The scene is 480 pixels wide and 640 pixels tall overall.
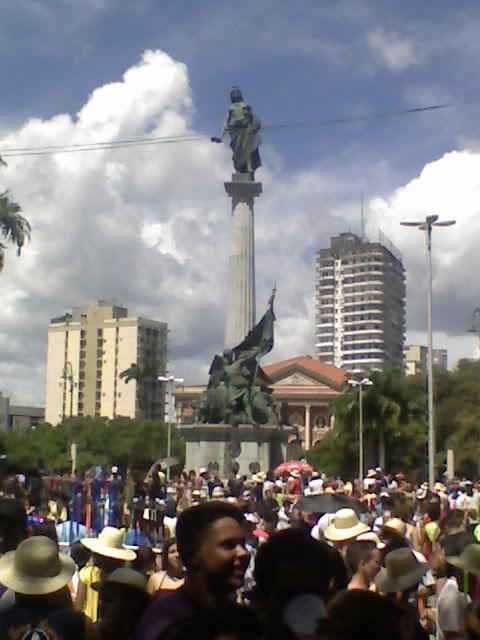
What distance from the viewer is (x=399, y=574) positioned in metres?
5.84

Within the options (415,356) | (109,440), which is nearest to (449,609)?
(109,440)

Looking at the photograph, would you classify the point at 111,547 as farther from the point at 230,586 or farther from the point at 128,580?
the point at 230,586

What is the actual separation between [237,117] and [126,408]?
360 feet

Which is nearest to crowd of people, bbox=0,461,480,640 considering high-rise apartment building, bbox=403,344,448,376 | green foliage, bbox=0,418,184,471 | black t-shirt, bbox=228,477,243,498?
black t-shirt, bbox=228,477,243,498

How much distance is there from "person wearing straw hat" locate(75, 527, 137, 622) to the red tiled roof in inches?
4192

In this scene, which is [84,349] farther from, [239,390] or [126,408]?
[239,390]

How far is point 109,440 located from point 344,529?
81951 mm

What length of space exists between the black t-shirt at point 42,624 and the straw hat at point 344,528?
3.73 m

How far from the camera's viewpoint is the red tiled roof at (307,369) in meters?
117

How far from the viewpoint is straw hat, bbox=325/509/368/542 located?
26.1ft

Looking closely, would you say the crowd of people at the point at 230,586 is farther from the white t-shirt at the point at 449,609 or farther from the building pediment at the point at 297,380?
the building pediment at the point at 297,380

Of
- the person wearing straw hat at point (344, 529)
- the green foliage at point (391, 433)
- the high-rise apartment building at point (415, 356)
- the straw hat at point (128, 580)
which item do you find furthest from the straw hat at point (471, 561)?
the high-rise apartment building at point (415, 356)

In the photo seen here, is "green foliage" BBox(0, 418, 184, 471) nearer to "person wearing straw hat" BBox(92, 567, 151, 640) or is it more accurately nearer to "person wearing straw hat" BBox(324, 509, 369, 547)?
"person wearing straw hat" BBox(324, 509, 369, 547)

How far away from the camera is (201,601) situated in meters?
3.73
